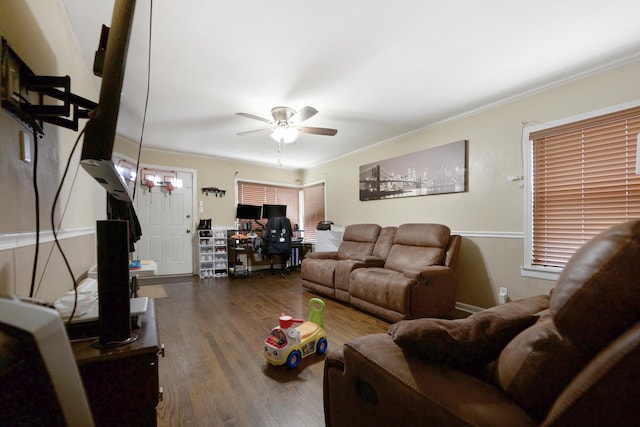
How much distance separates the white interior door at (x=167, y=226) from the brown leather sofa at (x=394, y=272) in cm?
262

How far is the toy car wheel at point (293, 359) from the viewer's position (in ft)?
6.27

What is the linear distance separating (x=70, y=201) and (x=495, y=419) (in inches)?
97.1

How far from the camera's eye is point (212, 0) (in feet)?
5.38

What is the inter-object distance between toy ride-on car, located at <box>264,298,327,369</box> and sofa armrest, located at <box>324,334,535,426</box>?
849 mm

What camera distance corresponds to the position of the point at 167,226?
495 cm

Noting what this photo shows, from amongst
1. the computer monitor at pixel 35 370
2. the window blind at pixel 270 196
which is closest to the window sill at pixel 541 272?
the computer monitor at pixel 35 370

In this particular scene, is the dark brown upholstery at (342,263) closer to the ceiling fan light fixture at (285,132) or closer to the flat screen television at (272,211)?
the ceiling fan light fixture at (285,132)

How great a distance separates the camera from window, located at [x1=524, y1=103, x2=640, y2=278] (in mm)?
2211

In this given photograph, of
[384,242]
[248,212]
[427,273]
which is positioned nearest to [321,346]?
[427,273]

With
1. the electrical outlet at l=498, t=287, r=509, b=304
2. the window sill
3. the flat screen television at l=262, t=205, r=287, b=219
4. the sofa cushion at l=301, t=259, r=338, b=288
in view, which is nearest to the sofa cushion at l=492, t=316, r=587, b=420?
the window sill

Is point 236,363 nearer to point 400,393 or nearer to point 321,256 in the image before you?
point 400,393

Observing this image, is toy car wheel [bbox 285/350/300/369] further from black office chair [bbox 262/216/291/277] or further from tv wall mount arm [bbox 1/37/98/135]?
black office chair [bbox 262/216/291/277]

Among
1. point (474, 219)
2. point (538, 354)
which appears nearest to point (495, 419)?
point (538, 354)

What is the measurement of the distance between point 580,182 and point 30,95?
3890 mm
